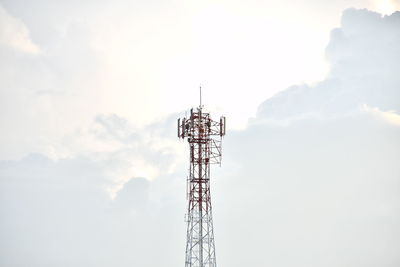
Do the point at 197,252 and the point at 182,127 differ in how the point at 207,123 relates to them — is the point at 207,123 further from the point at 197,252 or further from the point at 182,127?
the point at 197,252

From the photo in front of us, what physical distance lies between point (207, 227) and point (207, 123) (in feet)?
33.8

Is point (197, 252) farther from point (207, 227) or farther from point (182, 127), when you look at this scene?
point (182, 127)

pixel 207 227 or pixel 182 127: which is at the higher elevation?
pixel 182 127

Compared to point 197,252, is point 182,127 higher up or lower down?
higher up

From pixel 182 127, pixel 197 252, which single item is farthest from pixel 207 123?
pixel 197 252

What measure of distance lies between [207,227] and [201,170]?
18.7 feet

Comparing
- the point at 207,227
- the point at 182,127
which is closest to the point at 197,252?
the point at 207,227

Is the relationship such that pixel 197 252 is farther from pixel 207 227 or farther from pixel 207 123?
pixel 207 123

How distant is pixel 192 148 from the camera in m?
146

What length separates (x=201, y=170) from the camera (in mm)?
145125

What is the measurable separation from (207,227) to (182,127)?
1027 centimetres

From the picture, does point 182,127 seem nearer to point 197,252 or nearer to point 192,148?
point 192,148

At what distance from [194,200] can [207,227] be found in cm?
298

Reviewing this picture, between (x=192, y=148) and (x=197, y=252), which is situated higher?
(x=192, y=148)
